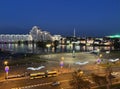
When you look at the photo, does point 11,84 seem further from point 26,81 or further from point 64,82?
point 64,82

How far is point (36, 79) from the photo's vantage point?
31922mm

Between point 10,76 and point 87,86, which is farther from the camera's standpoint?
point 10,76

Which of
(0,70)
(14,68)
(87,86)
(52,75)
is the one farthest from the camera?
(14,68)

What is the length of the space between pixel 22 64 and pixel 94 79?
1690 centimetres

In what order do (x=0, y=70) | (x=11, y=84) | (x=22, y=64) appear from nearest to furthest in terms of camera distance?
(x=11, y=84)
(x=0, y=70)
(x=22, y=64)

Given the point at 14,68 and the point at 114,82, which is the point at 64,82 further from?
the point at 14,68

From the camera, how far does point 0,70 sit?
3722cm

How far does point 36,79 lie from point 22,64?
1221 cm

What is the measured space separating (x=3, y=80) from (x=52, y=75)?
5780mm

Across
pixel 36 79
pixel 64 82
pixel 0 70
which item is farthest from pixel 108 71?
pixel 0 70

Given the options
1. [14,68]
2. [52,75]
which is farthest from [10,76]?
[14,68]

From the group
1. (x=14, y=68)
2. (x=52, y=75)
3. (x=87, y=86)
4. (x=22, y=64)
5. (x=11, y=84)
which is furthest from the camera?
(x=22, y=64)

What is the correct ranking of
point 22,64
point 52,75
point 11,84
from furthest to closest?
1. point 22,64
2. point 52,75
3. point 11,84

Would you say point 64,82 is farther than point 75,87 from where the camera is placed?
Yes
